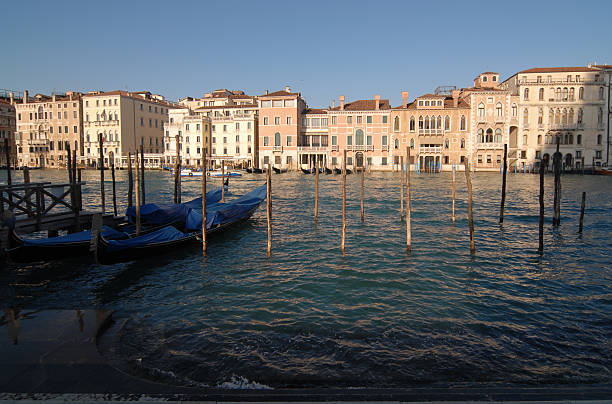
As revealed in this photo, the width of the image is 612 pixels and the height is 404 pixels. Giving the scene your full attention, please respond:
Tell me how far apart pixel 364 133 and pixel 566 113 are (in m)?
16.7

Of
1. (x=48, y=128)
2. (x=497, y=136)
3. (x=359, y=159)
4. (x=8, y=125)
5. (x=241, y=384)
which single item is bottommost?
(x=241, y=384)

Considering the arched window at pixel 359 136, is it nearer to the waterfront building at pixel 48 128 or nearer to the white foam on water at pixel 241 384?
the waterfront building at pixel 48 128

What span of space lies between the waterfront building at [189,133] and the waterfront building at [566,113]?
90.7ft

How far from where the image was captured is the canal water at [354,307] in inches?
154

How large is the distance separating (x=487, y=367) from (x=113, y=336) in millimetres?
3640

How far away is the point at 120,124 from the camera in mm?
42125

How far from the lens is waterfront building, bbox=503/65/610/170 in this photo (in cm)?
3462

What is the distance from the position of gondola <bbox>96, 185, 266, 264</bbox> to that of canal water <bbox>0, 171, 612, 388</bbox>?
29 cm

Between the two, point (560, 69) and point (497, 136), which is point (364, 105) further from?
point (560, 69)

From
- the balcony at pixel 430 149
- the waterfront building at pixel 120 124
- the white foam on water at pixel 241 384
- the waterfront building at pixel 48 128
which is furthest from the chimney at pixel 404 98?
the white foam on water at pixel 241 384

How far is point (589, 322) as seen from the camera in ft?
16.7

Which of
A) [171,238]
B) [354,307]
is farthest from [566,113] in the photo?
[354,307]

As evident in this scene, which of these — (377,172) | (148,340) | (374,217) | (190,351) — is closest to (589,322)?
(190,351)

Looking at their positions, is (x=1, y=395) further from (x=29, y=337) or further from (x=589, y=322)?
(x=589, y=322)
